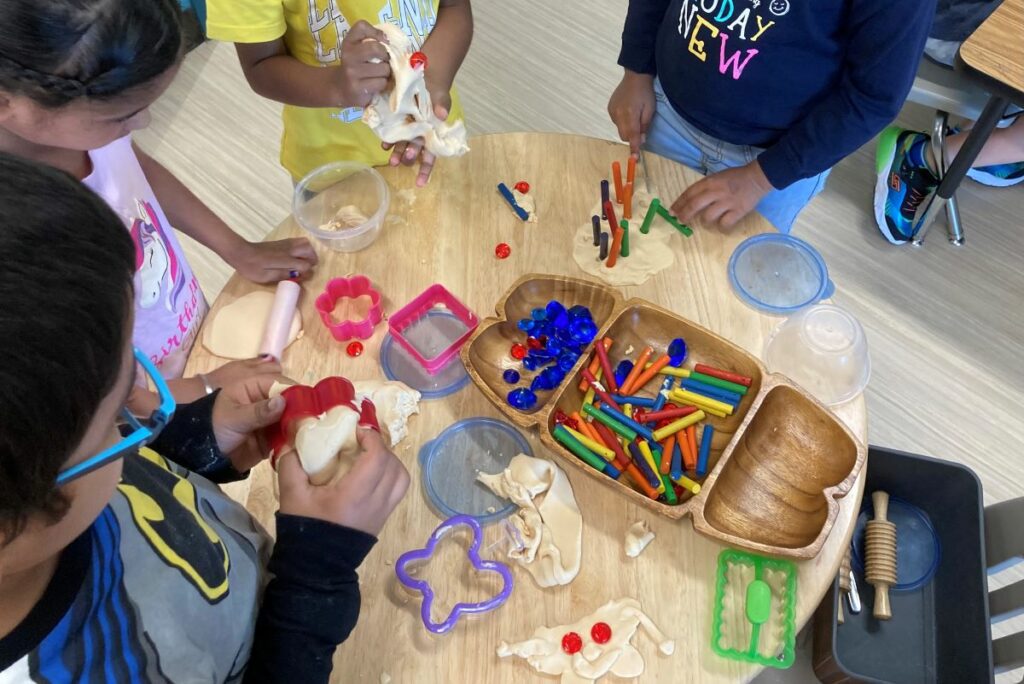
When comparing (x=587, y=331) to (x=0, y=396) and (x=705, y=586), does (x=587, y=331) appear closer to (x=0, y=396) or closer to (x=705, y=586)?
(x=705, y=586)

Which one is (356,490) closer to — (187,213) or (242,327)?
(242,327)

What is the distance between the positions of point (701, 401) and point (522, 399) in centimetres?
20

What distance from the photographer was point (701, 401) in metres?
0.77

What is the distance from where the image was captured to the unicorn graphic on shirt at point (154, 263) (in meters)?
0.80

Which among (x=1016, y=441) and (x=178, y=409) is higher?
(x=178, y=409)

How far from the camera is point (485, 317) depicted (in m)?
0.83

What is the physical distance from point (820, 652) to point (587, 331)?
0.66 metres

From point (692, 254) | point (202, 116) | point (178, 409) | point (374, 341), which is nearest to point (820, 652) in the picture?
point (692, 254)

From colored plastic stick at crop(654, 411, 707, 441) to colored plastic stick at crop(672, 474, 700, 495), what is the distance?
51 mm

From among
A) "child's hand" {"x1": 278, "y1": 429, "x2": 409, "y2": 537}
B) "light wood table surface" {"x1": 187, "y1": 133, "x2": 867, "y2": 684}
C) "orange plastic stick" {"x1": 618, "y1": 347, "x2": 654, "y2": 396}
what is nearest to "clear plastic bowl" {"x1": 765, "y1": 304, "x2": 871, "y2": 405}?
"light wood table surface" {"x1": 187, "y1": 133, "x2": 867, "y2": 684}

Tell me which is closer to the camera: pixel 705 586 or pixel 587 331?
pixel 705 586

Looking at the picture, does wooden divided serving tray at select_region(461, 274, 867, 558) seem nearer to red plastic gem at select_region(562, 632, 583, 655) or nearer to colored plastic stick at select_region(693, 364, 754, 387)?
colored plastic stick at select_region(693, 364, 754, 387)

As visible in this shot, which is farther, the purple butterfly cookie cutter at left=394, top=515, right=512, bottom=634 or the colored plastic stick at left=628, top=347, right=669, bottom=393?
the colored plastic stick at left=628, top=347, right=669, bottom=393

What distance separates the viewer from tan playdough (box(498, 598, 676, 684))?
623 millimetres
